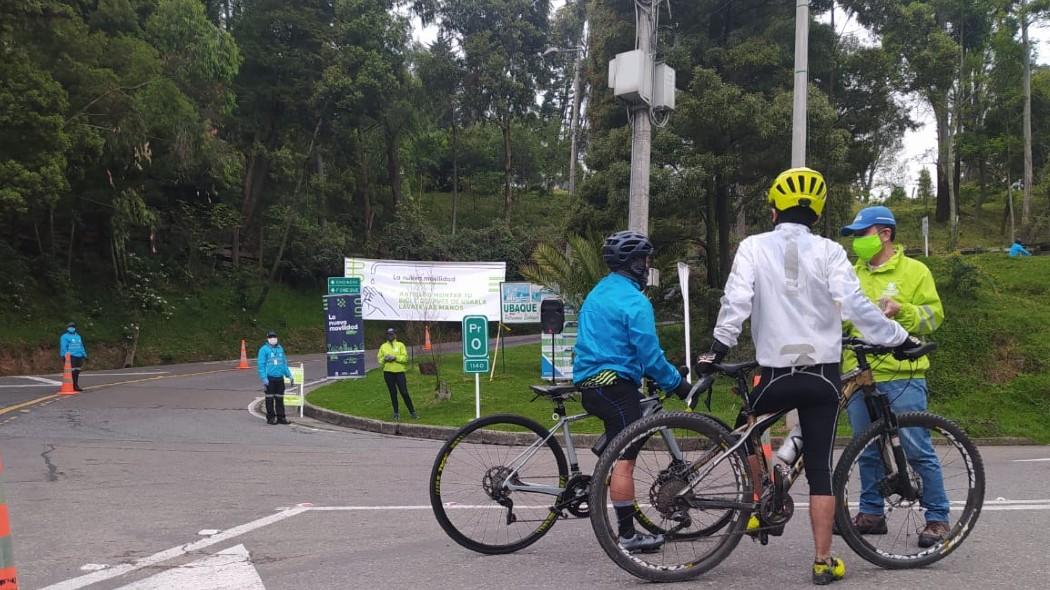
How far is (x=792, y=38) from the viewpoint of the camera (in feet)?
68.4

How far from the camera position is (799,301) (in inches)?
161

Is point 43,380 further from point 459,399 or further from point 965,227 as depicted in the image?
point 965,227

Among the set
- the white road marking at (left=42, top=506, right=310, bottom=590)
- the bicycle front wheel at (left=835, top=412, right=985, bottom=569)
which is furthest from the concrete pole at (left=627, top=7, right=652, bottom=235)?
the bicycle front wheel at (left=835, top=412, right=985, bottom=569)

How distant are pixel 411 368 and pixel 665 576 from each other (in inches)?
752

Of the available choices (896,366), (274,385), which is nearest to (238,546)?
(896,366)

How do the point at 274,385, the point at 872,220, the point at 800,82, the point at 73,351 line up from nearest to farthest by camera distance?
the point at 872,220, the point at 800,82, the point at 274,385, the point at 73,351

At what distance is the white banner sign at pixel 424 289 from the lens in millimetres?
19656

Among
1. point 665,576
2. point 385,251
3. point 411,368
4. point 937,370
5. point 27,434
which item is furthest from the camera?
point 385,251

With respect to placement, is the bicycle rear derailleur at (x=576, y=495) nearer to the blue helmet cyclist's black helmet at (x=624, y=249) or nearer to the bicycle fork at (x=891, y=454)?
the blue helmet cyclist's black helmet at (x=624, y=249)

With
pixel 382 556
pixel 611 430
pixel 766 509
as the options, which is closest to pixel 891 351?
pixel 766 509

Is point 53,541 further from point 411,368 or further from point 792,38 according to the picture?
point 792,38

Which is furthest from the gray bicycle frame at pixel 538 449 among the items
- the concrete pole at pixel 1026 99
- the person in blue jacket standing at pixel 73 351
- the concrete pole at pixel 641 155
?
the concrete pole at pixel 1026 99

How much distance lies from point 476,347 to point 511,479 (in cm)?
919

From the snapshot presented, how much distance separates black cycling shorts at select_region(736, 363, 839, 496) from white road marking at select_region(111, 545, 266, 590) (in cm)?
296
